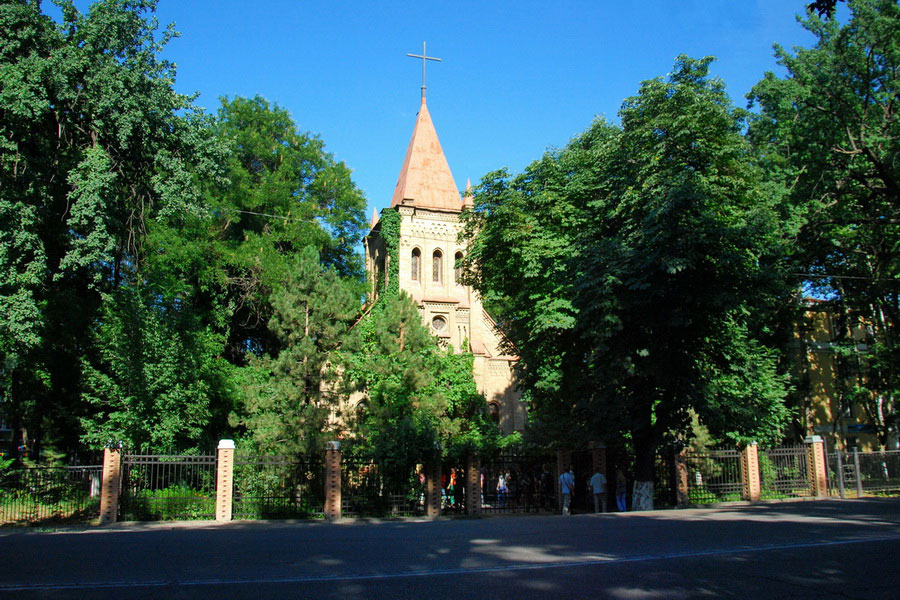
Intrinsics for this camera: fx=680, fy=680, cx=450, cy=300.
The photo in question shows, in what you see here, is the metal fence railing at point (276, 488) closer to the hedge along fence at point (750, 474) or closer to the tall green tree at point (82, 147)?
the tall green tree at point (82, 147)

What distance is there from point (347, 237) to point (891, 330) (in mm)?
25305

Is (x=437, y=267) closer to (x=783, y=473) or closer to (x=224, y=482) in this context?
(x=783, y=473)

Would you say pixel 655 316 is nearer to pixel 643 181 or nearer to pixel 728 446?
pixel 643 181

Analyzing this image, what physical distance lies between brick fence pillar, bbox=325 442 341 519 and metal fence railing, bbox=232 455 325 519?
0.42m

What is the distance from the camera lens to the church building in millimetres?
32750

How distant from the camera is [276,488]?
17.8m

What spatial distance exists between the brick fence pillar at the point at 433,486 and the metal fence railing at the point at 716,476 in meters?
7.83

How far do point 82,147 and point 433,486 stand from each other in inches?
521

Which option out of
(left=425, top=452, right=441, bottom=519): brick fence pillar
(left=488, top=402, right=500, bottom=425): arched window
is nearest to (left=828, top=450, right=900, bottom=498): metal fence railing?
(left=425, top=452, right=441, bottom=519): brick fence pillar

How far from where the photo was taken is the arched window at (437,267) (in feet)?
113

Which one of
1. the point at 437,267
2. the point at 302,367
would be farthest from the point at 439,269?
the point at 302,367

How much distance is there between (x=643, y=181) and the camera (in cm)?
1831

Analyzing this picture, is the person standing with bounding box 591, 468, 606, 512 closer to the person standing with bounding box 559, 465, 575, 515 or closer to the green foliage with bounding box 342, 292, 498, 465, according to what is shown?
the person standing with bounding box 559, 465, 575, 515

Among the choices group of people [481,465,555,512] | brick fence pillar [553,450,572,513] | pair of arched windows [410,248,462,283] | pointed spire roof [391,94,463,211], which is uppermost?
pointed spire roof [391,94,463,211]
